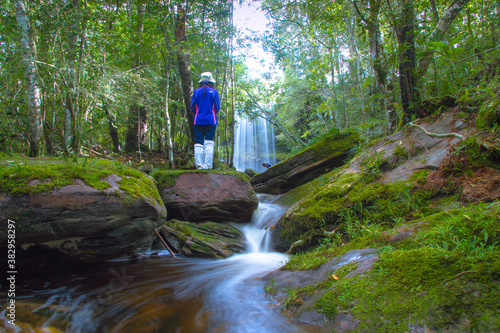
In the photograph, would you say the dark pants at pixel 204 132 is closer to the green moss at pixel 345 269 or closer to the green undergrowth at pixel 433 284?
the green undergrowth at pixel 433 284

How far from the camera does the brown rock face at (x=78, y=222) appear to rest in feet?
10.6

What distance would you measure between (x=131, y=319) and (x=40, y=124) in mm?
5777

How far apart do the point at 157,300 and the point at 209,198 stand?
3.37 metres

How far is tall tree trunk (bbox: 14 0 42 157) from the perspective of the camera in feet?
19.3

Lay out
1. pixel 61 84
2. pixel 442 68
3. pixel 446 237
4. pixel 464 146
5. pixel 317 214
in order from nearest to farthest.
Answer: pixel 446 237, pixel 464 146, pixel 317 214, pixel 442 68, pixel 61 84

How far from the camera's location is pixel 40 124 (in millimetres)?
6262

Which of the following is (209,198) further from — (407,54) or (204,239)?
(407,54)

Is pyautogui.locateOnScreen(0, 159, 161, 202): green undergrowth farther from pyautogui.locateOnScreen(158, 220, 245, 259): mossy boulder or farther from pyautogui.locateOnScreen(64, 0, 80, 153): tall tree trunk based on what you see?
pyautogui.locateOnScreen(64, 0, 80, 153): tall tree trunk

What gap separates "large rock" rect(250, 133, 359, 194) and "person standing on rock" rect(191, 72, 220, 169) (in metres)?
2.56

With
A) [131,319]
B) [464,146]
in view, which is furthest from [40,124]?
[464,146]

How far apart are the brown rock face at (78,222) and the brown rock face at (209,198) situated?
188 cm

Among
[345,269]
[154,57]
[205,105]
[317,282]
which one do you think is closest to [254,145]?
[154,57]

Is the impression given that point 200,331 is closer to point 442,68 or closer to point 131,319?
point 131,319

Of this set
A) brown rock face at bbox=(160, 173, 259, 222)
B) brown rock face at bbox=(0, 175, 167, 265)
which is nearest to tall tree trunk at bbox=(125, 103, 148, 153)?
brown rock face at bbox=(160, 173, 259, 222)
